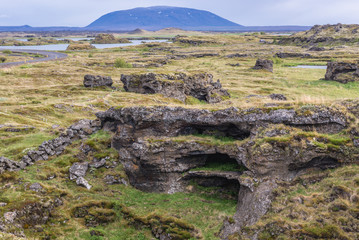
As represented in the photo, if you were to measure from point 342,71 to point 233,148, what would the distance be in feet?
223

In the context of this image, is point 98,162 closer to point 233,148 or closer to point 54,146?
point 54,146

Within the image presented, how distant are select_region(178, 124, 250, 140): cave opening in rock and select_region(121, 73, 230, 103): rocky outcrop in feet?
88.9

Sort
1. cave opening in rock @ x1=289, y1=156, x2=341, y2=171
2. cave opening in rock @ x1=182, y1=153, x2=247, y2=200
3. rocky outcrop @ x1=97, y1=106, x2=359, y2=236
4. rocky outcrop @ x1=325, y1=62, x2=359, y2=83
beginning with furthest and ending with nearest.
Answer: rocky outcrop @ x1=325, y1=62, x2=359, y2=83 < cave opening in rock @ x1=182, y1=153, x2=247, y2=200 < cave opening in rock @ x1=289, y1=156, x2=341, y2=171 < rocky outcrop @ x1=97, y1=106, x2=359, y2=236

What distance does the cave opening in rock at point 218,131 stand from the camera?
24.9 meters

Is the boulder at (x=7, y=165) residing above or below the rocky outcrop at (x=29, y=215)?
above

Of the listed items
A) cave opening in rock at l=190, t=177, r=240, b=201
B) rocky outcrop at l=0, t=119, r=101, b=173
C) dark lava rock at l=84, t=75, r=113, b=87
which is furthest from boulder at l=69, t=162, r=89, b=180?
dark lava rock at l=84, t=75, r=113, b=87

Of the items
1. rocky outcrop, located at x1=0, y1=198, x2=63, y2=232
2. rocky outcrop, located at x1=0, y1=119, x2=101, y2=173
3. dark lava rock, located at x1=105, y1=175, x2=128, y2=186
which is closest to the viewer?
rocky outcrop, located at x1=0, y1=198, x2=63, y2=232

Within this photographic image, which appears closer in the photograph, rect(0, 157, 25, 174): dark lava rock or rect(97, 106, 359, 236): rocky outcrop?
rect(97, 106, 359, 236): rocky outcrop

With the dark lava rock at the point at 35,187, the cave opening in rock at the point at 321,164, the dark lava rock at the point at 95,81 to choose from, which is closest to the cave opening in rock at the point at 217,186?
the cave opening in rock at the point at 321,164

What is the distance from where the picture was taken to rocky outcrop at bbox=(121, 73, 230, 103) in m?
53.6

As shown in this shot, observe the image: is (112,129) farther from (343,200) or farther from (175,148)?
(343,200)

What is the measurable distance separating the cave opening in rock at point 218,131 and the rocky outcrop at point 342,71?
61384 mm

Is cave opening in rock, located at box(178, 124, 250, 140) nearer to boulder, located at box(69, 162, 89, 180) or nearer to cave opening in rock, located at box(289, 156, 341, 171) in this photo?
cave opening in rock, located at box(289, 156, 341, 171)

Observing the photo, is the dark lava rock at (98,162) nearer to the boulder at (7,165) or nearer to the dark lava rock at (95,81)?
the boulder at (7,165)
